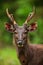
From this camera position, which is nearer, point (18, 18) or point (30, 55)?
point (30, 55)

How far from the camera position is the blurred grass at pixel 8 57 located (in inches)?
706

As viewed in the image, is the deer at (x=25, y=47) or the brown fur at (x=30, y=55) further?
the brown fur at (x=30, y=55)

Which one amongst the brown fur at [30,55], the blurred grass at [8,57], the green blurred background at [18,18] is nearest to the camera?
the brown fur at [30,55]

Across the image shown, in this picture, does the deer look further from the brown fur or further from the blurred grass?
the blurred grass

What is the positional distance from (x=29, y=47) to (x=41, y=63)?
1.67 feet

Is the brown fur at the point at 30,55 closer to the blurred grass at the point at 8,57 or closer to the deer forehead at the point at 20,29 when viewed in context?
the deer forehead at the point at 20,29

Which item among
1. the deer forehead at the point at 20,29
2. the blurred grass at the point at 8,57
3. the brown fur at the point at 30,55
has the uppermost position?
the deer forehead at the point at 20,29

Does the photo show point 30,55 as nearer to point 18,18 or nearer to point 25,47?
point 25,47

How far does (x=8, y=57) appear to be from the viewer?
1886cm

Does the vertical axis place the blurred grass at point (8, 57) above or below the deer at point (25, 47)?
below

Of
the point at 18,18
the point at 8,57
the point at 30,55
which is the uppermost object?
the point at 30,55

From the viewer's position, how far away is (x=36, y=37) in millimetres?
21078

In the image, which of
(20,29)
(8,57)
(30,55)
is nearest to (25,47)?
(30,55)

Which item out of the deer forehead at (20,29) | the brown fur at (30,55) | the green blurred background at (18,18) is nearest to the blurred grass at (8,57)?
the green blurred background at (18,18)
